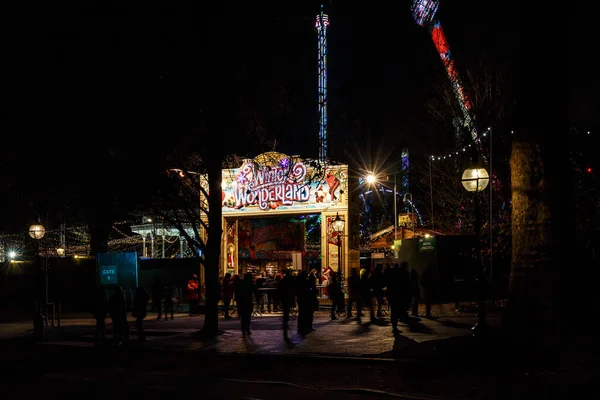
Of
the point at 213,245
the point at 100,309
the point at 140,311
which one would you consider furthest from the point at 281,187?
the point at 100,309

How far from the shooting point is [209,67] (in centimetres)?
1681

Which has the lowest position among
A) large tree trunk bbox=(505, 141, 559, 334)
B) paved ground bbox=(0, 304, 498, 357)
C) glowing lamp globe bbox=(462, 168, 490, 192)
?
paved ground bbox=(0, 304, 498, 357)

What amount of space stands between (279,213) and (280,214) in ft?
0.29

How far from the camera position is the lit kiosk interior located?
27.5 m

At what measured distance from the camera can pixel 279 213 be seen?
2878cm

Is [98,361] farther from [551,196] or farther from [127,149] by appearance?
[551,196]

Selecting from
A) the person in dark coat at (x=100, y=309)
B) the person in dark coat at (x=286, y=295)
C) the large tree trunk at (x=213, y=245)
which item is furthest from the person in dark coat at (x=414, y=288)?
the person in dark coat at (x=100, y=309)

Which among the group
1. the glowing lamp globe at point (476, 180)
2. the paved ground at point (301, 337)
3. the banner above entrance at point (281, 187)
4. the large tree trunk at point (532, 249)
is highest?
the banner above entrance at point (281, 187)

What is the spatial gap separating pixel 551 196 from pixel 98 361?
10010 mm

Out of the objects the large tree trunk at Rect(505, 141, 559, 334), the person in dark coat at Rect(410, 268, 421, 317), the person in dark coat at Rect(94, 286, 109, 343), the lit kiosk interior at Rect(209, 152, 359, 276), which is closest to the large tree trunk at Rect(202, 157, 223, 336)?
the person in dark coat at Rect(94, 286, 109, 343)

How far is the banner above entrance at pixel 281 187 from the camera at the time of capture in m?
27.4

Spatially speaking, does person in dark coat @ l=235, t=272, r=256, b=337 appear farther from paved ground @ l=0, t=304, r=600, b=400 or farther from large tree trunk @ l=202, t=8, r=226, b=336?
large tree trunk @ l=202, t=8, r=226, b=336

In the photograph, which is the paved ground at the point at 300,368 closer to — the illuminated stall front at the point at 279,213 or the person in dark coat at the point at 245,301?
the person in dark coat at the point at 245,301

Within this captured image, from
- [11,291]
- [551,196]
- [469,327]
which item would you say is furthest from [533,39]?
[11,291]
